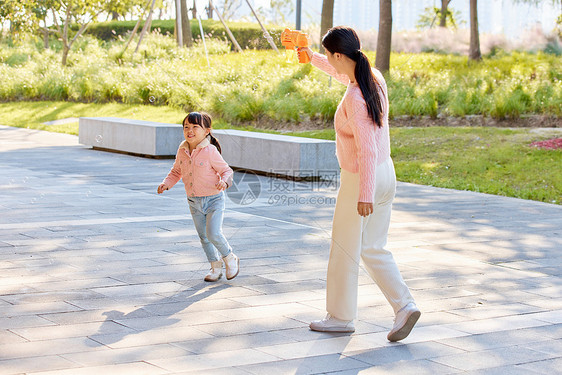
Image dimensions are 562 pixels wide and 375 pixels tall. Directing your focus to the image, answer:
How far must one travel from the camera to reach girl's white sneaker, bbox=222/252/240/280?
574cm

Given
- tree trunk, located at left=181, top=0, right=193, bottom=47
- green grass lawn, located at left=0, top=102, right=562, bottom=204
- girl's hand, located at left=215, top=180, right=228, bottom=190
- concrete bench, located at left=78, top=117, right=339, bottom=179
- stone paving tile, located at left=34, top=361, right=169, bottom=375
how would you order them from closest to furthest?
stone paving tile, located at left=34, top=361, right=169, bottom=375, girl's hand, located at left=215, top=180, right=228, bottom=190, green grass lawn, located at left=0, top=102, right=562, bottom=204, concrete bench, located at left=78, top=117, right=339, bottom=179, tree trunk, located at left=181, top=0, right=193, bottom=47

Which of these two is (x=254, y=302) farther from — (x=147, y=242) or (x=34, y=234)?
(x=34, y=234)

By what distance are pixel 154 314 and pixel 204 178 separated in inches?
45.8

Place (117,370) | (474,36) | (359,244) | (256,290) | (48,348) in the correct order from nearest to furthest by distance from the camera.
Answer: (117,370) → (48,348) → (359,244) → (256,290) → (474,36)

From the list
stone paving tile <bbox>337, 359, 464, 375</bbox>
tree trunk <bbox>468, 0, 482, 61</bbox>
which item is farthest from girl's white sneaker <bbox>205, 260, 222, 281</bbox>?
tree trunk <bbox>468, 0, 482, 61</bbox>

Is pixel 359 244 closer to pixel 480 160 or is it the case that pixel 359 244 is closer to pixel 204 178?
pixel 204 178

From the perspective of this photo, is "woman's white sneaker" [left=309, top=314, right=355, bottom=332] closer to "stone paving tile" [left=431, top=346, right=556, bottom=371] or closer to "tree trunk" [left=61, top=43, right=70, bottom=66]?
"stone paving tile" [left=431, top=346, right=556, bottom=371]

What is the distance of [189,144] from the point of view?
226 inches

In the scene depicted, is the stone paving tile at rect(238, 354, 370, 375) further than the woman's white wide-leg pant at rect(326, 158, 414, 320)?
No

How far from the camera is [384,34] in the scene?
19.8 m

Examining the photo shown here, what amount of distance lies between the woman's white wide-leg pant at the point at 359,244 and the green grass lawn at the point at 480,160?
22.2 feet

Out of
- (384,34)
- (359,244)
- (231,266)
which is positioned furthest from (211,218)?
(384,34)

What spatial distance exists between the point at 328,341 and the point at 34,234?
3831 millimetres

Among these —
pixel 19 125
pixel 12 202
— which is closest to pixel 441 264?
pixel 12 202
